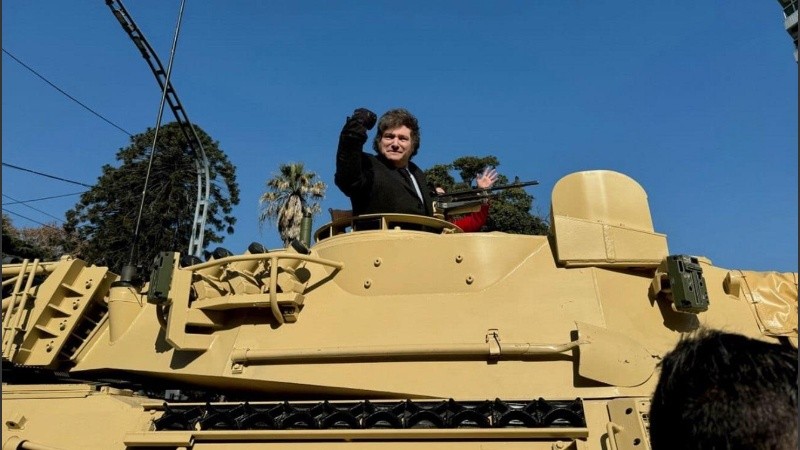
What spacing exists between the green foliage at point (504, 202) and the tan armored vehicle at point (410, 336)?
2433 centimetres

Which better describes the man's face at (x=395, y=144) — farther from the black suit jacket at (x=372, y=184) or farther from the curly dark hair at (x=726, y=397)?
the curly dark hair at (x=726, y=397)

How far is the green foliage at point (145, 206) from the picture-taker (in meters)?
26.3

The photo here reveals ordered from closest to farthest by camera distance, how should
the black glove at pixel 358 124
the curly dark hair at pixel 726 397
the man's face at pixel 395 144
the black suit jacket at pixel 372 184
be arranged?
1. the curly dark hair at pixel 726 397
2. the black glove at pixel 358 124
3. the black suit jacket at pixel 372 184
4. the man's face at pixel 395 144

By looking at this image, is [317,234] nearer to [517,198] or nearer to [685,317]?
[685,317]

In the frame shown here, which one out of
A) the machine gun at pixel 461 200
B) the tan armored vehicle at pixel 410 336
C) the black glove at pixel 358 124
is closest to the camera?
the tan armored vehicle at pixel 410 336

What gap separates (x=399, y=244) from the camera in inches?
192

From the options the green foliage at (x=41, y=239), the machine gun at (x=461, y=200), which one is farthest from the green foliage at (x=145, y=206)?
the machine gun at (x=461, y=200)

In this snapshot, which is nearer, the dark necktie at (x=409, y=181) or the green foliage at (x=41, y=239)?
the dark necktie at (x=409, y=181)

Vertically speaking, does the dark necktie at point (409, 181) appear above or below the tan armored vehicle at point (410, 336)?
above

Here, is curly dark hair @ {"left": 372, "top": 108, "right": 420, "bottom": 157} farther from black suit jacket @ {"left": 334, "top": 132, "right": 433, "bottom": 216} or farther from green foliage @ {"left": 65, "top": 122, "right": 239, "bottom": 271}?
green foliage @ {"left": 65, "top": 122, "right": 239, "bottom": 271}

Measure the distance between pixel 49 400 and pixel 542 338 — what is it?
3.61m

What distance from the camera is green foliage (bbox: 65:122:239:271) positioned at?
86.3 feet

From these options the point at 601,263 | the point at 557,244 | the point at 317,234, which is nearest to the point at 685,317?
the point at 601,263

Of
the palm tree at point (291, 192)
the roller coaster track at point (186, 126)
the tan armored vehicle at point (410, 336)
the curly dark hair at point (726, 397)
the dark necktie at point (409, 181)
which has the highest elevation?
the palm tree at point (291, 192)
